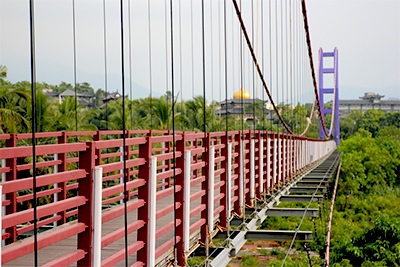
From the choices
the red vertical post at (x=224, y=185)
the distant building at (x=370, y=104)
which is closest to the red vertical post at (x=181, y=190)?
the red vertical post at (x=224, y=185)

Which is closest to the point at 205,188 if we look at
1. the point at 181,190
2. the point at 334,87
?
the point at 181,190

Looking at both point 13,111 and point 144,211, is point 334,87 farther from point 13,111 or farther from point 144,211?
point 144,211

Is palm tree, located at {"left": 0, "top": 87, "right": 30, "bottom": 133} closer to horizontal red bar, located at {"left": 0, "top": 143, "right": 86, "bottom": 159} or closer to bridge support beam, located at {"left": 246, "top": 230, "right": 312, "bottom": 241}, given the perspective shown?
bridge support beam, located at {"left": 246, "top": 230, "right": 312, "bottom": 241}

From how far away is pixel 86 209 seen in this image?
8.11ft

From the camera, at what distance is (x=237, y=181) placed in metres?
5.95

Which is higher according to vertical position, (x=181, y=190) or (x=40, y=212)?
(x=40, y=212)

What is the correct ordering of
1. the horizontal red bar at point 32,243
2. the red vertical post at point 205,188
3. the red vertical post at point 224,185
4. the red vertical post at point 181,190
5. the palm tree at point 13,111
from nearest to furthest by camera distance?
the horizontal red bar at point 32,243 → the red vertical post at point 181,190 → the red vertical post at point 205,188 → the red vertical post at point 224,185 → the palm tree at point 13,111

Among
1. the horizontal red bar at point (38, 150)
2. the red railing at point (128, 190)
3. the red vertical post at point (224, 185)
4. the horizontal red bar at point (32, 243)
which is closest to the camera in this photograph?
the horizontal red bar at point (32, 243)

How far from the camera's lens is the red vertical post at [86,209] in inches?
97.0

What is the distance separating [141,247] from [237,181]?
2.97 metres

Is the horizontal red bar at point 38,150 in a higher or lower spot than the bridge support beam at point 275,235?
higher

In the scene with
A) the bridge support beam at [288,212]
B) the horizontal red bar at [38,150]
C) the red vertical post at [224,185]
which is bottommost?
the bridge support beam at [288,212]

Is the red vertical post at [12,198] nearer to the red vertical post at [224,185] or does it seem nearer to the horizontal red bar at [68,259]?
the horizontal red bar at [68,259]

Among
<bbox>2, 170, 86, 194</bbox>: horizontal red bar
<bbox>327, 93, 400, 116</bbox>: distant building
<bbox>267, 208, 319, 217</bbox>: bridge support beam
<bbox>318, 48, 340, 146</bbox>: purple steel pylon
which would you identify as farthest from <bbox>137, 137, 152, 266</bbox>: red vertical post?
<bbox>327, 93, 400, 116</bbox>: distant building
